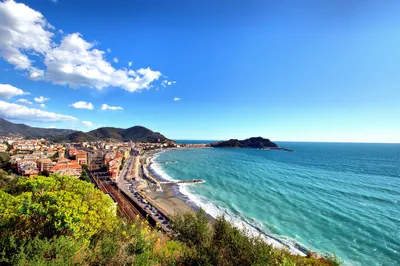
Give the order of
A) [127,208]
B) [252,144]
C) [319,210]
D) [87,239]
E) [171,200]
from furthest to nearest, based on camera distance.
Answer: [252,144], [171,200], [319,210], [127,208], [87,239]

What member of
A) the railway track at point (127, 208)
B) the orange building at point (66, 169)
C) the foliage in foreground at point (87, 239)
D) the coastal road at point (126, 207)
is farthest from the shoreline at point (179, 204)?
the orange building at point (66, 169)

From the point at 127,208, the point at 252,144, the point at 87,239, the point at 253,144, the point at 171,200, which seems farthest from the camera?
the point at 252,144

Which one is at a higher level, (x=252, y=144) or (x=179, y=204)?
(x=252, y=144)

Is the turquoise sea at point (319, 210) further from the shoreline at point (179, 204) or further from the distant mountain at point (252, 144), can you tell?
the distant mountain at point (252, 144)

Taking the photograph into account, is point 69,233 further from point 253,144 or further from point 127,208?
point 253,144

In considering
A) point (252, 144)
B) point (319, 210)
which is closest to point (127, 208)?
point (319, 210)

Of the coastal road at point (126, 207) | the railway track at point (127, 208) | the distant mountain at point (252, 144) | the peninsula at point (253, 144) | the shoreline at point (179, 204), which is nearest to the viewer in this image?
the shoreline at point (179, 204)

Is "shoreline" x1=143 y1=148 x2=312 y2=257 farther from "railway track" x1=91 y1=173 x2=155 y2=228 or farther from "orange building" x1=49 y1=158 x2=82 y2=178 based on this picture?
"orange building" x1=49 y1=158 x2=82 y2=178

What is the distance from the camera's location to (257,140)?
187875 millimetres

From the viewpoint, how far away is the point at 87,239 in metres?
9.13

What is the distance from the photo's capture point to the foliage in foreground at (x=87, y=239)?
7.00 meters

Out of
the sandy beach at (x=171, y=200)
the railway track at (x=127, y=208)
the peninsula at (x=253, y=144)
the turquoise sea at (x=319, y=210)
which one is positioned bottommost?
the sandy beach at (x=171, y=200)

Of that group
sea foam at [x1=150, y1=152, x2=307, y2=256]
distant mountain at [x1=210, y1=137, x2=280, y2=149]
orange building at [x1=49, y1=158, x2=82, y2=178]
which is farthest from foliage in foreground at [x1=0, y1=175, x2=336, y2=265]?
distant mountain at [x1=210, y1=137, x2=280, y2=149]

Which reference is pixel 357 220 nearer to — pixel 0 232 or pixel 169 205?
pixel 169 205
